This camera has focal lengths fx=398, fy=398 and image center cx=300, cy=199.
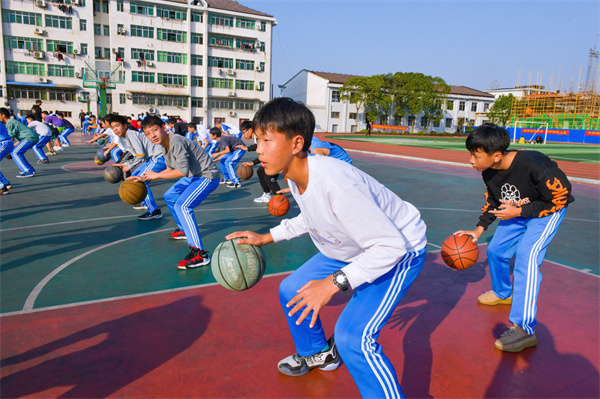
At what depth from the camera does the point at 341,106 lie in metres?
64.6

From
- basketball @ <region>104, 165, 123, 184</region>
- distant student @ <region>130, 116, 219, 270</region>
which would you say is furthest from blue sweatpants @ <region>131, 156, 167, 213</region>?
distant student @ <region>130, 116, 219, 270</region>

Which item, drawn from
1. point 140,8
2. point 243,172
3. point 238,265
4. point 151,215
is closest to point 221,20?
point 140,8

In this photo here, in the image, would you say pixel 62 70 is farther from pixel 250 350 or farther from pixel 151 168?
pixel 250 350

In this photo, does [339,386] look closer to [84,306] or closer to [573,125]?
[84,306]

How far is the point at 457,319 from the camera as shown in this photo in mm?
4188

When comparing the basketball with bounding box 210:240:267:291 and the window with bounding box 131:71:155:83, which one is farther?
the window with bounding box 131:71:155:83

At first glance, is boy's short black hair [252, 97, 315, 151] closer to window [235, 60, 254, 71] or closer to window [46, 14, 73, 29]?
window [235, 60, 254, 71]

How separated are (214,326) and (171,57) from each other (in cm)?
5706

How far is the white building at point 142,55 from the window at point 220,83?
0.47 feet

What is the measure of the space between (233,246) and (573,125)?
62.9 m

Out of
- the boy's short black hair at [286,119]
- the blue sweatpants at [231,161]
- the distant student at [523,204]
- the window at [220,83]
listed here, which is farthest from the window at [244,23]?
the boy's short black hair at [286,119]

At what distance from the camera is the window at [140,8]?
51562mm

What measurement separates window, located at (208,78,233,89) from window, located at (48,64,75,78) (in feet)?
57.4

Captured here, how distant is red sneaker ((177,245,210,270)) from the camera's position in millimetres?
5449
